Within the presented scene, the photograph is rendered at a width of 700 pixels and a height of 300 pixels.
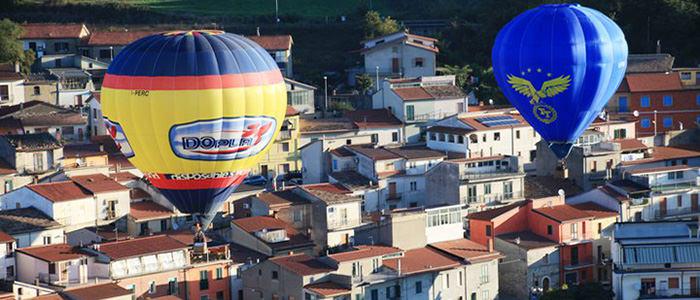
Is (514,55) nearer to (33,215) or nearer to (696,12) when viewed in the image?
(33,215)

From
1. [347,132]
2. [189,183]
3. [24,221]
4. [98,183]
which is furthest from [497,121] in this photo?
[189,183]

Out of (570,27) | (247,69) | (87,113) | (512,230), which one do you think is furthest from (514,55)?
(87,113)

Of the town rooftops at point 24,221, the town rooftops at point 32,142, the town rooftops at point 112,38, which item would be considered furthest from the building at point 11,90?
the town rooftops at point 24,221

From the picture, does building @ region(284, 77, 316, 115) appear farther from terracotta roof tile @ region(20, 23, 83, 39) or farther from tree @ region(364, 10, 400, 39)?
terracotta roof tile @ region(20, 23, 83, 39)

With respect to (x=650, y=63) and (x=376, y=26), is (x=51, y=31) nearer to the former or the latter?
(x=376, y=26)

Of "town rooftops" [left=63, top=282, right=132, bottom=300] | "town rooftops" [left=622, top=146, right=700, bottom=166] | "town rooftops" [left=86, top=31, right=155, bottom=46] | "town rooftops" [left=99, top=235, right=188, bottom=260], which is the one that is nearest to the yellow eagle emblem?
"town rooftops" [left=622, top=146, right=700, bottom=166]

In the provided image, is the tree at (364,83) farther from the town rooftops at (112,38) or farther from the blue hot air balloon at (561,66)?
the blue hot air balloon at (561,66)
